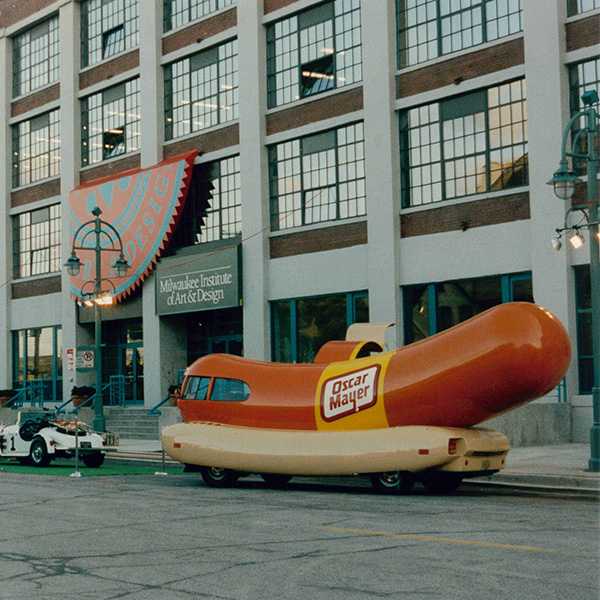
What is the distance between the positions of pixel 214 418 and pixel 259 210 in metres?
14.9

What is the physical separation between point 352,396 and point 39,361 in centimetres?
2791

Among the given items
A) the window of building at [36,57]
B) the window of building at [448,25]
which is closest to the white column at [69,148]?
the window of building at [36,57]

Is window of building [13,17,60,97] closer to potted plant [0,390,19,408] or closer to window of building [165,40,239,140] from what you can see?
window of building [165,40,239,140]

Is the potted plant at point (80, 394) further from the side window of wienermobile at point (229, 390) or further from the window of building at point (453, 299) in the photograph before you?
the side window of wienermobile at point (229, 390)

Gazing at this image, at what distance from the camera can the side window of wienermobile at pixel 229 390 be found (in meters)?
16.8

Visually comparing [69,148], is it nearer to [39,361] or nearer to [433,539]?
[39,361]

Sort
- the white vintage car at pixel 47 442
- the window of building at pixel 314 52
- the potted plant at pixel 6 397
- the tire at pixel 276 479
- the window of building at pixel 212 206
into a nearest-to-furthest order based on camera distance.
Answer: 1. the tire at pixel 276 479
2. the white vintage car at pixel 47 442
3. the window of building at pixel 314 52
4. the window of building at pixel 212 206
5. the potted plant at pixel 6 397

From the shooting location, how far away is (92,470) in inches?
829

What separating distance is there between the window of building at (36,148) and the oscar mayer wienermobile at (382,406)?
2636 centimetres

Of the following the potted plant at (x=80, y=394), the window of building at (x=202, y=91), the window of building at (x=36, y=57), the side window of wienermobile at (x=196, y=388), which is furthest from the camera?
the window of building at (x=36, y=57)

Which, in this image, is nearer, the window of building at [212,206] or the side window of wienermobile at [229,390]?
the side window of wienermobile at [229,390]

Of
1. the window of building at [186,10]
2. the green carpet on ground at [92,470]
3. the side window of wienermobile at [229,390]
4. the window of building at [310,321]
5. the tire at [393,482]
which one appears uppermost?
the window of building at [186,10]

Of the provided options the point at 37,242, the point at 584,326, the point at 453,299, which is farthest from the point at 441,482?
the point at 37,242

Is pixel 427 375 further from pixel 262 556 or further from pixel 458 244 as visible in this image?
pixel 458 244
